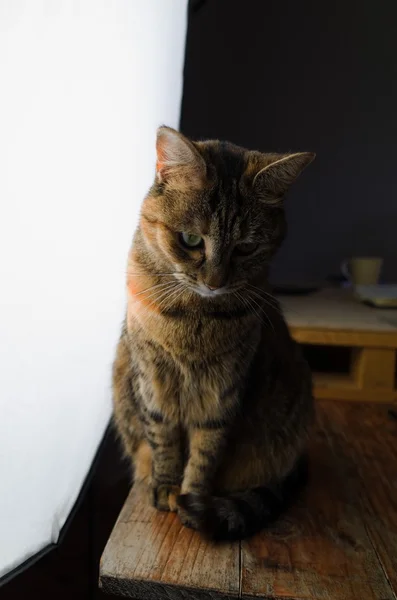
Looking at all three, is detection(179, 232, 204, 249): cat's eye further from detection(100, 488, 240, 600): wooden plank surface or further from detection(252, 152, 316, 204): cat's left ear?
detection(100, 488, 240, 600): wooden plank surface

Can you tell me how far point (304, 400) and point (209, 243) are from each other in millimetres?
454

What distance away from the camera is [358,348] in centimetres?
150

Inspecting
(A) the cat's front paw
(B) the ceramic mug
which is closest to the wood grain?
(A) the cat's front paw

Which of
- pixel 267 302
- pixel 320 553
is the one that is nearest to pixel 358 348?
pixel 267 302

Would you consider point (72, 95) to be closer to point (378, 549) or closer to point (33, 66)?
point (33, 66)

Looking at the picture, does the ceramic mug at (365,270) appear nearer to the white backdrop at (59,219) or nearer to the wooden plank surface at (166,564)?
the white backdrop at (59,219)

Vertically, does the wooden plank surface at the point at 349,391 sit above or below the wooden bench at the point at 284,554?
above

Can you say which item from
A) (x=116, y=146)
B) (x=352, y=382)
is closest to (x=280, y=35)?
(x=352, y=382)

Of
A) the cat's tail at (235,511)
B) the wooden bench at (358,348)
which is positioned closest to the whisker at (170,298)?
the cat's tail at (235,511)

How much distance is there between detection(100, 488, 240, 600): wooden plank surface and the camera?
0.70 metres

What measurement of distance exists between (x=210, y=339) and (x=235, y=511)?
0.30 meters

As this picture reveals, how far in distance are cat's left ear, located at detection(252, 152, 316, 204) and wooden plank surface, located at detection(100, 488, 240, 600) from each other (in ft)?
1.96

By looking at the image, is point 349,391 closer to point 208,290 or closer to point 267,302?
point 267,302

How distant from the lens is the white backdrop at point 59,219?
0.46 metres
